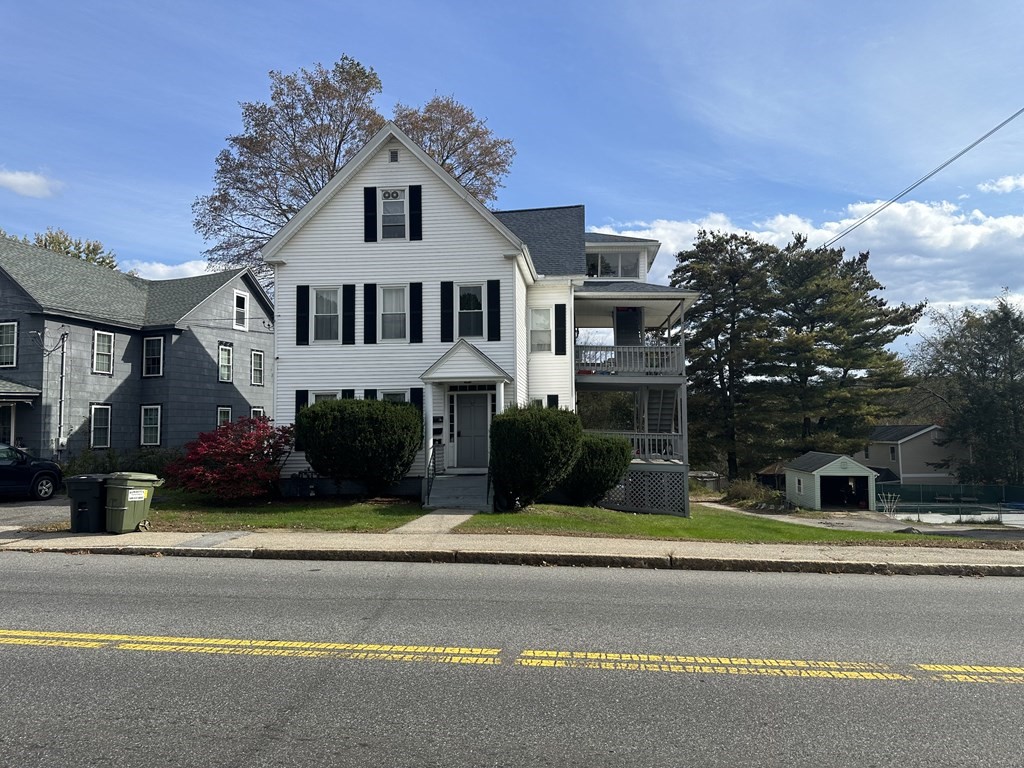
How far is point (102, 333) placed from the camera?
2684cm

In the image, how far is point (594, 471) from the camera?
1898 cm

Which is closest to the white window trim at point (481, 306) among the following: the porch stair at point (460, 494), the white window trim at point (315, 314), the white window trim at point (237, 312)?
the white window trim at point (315, 314)

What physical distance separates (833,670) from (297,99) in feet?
113

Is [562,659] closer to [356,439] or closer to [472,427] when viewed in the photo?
[356,439]

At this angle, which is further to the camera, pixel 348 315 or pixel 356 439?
pixel 348 315

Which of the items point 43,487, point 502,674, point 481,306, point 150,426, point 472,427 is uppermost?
point 481,306

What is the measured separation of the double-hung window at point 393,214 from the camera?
20.9 m

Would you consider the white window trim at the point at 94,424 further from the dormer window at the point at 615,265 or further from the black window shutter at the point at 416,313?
the dormer window at the point at 615,265

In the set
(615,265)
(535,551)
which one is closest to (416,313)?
(615,265)

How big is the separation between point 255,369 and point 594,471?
19.8m

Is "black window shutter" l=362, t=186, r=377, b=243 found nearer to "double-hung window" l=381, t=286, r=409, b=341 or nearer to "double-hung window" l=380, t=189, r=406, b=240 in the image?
"double-hung window" l=380, t=189, r=406, b=240

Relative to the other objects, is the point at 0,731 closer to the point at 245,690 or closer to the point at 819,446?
the point at 245,690

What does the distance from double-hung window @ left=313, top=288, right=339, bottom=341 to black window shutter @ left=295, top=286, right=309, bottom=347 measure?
224 millimetres

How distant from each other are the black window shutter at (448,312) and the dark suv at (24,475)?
1092cm
